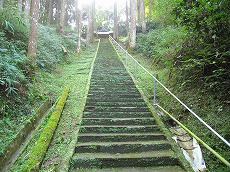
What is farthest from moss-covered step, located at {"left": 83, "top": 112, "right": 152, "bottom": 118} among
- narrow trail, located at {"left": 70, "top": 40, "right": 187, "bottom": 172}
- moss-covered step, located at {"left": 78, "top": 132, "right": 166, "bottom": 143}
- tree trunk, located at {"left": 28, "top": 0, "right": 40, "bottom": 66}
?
tree trunk, located at {"left": 28, "top": 0, "right": 40, "bottom": 66}

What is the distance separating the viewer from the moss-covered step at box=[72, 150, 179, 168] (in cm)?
383

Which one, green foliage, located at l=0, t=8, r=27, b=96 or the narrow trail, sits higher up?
green foliage, located at l=0, t=8, r=27, b=96

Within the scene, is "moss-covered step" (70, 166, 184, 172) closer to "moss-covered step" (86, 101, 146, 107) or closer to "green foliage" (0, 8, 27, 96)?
"moss-covered step" (86, 101, 146, 107)

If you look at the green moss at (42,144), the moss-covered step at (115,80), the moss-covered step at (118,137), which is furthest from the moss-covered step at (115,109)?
the moss-covered step at (115,80)

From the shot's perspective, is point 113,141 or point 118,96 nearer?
point 113,141

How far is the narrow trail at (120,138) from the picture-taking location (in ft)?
12.7

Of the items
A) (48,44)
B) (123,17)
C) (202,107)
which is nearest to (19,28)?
(48,44)

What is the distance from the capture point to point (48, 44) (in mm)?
11039

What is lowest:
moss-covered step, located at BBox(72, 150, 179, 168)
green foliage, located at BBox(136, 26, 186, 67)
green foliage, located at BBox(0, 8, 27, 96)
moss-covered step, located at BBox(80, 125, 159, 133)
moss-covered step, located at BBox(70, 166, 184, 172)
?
moss-covered step, located at BBox(70, 166, 184, 172)

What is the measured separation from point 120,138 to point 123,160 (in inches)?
27.9

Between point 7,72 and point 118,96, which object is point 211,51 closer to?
point 118,96

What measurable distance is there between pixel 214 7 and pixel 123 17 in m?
35.5

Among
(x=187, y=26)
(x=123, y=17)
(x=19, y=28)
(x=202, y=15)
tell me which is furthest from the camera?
(x=123, y=17)

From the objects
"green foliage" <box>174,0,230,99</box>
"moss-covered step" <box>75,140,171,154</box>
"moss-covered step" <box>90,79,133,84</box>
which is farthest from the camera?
"moss-covered step" <box>90,79,133,84</box>
